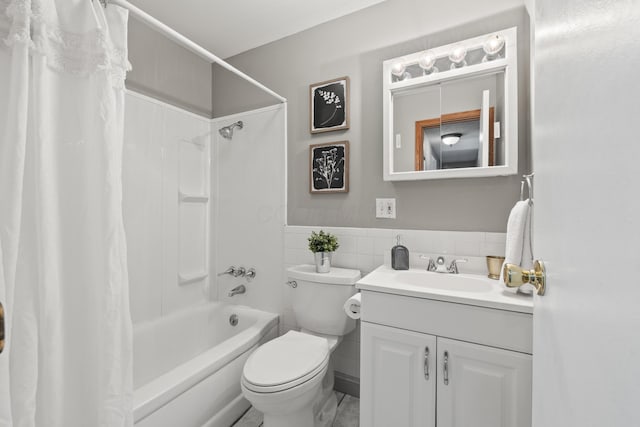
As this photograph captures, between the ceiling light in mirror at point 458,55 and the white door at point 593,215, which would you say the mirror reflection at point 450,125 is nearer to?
the ceiling light in mirror at point 458,55

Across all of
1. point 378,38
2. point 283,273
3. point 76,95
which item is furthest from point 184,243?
point 378,38

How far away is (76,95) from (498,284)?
70.2 inches

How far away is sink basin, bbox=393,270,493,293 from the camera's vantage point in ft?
4.33

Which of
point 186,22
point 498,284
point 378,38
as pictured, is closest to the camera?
point 498,284

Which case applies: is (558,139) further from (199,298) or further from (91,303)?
(199,298)

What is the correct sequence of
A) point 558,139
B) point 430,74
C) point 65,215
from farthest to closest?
point 430,74 → point 65,215 → point 558,139

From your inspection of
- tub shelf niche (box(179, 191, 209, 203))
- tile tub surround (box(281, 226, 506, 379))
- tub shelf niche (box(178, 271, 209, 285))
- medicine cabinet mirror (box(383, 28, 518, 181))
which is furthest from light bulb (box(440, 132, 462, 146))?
tub shelf niche (box(178, 271, 209, 285))

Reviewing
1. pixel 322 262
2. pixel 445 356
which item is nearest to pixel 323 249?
pixel 322 262

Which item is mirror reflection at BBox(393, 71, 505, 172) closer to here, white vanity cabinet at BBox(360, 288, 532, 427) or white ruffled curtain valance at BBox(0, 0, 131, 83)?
white vanity cabinet at BBox(360, 288, 532, 427)

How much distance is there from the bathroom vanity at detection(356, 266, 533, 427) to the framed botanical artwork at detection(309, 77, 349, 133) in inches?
41.7

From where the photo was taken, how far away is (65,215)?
896 mm

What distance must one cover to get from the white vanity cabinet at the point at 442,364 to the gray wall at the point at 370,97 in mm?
572

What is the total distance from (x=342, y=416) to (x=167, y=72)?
2510 millimetres

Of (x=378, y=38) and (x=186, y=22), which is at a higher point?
(x=186, y=22)
